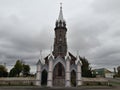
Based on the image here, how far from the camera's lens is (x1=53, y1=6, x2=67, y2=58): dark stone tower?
2024 inches

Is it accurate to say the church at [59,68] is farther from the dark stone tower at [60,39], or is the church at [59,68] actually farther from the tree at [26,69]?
the tree at [26,69]

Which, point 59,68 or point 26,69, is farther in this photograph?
point 26,69

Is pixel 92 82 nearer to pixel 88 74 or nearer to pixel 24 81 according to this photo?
pixel 88 74

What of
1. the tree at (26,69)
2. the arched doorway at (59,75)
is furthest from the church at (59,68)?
the tree at (26,69)

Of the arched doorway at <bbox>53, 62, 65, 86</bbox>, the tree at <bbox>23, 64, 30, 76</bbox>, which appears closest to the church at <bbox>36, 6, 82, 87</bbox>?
the arched doorway at <bbox>53, 62, 65, 86</bbox>

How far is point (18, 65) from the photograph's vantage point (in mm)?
67938

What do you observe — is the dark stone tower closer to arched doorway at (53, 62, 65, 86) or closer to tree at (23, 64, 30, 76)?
arched doorway at (53, 62, 65, 86)

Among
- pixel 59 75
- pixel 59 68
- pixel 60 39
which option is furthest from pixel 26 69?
pixel 59 75

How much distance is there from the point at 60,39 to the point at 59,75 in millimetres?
12367

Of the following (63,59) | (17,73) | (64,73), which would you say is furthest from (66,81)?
(17,73)

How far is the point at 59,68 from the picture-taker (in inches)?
1906

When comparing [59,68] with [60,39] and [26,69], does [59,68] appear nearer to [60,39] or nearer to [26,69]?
[60,39]

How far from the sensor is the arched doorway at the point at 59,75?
153ft

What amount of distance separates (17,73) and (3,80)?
1920 cm
